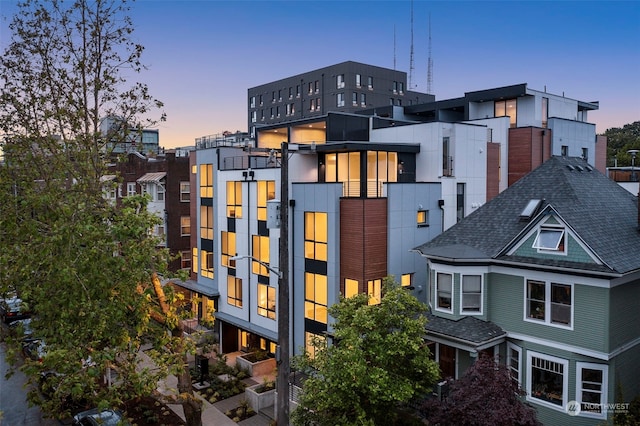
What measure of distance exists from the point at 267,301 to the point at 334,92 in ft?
177

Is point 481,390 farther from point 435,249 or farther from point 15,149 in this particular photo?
point 15,149

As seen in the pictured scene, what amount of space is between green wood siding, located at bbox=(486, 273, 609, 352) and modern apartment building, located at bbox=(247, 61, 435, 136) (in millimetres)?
54518

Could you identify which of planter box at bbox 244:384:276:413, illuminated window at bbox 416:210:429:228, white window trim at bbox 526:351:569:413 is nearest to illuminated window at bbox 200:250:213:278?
planter box at bbox 244:384:276:413

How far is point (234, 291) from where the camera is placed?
104 ft

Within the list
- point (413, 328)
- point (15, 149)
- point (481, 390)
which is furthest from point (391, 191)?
point (15, 149)

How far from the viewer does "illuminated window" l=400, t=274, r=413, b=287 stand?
24.7 meters

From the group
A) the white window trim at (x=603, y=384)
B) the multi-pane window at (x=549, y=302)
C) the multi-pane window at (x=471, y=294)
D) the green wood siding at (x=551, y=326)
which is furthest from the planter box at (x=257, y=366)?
the white window trim at (x=603, y=384)

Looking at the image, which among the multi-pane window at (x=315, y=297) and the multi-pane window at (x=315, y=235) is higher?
the multi-pane window at (x=315, y=235)

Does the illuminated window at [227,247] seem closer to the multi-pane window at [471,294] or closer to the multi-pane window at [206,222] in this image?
the multi-pane window at [206,222]

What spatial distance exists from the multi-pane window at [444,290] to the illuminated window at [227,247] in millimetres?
15065

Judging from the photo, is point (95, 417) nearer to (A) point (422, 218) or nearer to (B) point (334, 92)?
(A) point (422, 218)

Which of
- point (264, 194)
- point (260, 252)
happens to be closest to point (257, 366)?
point (260, 252)

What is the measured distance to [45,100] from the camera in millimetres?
15953

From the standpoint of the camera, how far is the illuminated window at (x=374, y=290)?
23172 millimetres
